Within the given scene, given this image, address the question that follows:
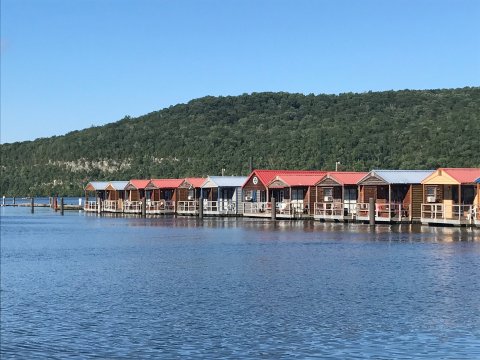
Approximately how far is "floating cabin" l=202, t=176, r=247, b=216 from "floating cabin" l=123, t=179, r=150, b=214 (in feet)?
47.2

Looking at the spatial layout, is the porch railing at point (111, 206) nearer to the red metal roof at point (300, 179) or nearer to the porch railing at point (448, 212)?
the red metal roof at point (300, 179)

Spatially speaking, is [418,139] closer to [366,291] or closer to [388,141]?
[388,141]

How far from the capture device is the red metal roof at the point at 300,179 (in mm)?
84438

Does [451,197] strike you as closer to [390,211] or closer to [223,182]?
[390,211]

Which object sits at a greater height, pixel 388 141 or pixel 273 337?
pixel 388 141

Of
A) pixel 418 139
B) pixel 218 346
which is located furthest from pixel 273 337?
pixel 418 139

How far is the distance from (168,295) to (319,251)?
62.0 ft

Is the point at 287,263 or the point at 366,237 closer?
the point at 287,263

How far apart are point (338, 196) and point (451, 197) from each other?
591 inches

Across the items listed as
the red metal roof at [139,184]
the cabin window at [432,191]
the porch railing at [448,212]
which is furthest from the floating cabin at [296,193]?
the red metal roof at [139,184]

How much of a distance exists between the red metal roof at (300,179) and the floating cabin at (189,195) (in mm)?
17092

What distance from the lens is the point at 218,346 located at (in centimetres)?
2384

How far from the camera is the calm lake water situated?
2380 cm

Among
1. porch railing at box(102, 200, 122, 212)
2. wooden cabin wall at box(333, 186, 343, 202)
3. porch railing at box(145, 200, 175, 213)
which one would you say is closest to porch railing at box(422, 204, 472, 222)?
wooden cabin wall at box(333, 186, 343, 202)
